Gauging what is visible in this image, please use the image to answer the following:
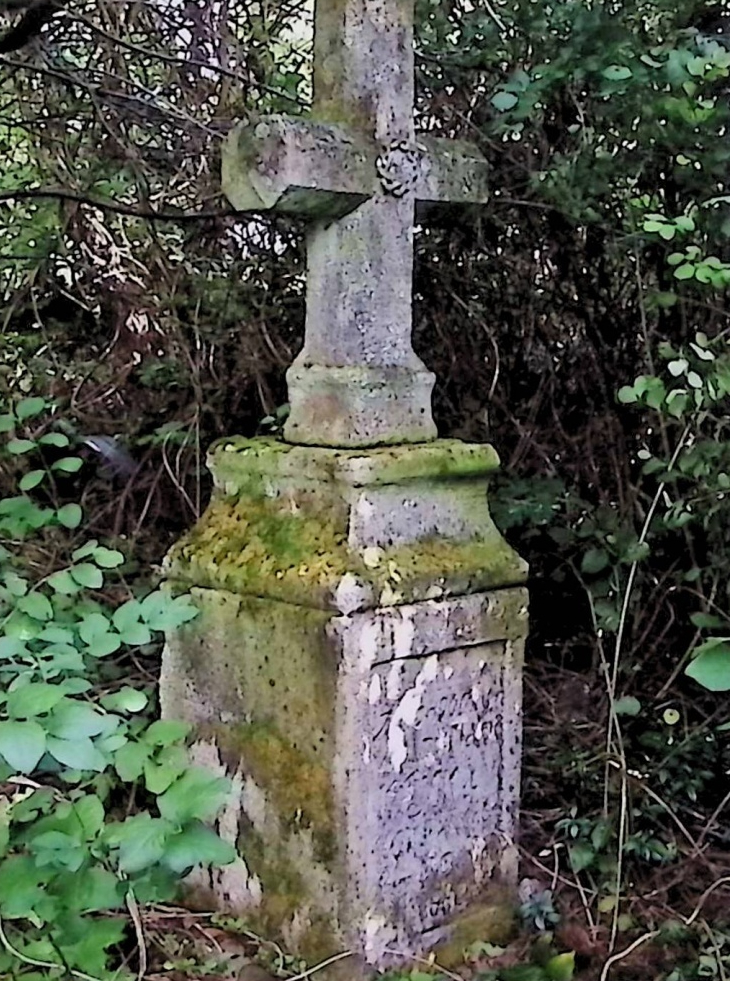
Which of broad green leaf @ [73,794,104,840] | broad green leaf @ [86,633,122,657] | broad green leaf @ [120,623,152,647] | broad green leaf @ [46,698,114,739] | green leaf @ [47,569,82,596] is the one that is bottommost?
broad green leaf @ [73,794,104,840]

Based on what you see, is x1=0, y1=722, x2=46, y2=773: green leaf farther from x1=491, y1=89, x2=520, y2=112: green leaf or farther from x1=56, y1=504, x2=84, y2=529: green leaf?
x1=491, y1=89, x2=520, y2=112: green leaf

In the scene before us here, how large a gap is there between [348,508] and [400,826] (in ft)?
2.07

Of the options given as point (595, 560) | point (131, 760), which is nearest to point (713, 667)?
point (131, 760)

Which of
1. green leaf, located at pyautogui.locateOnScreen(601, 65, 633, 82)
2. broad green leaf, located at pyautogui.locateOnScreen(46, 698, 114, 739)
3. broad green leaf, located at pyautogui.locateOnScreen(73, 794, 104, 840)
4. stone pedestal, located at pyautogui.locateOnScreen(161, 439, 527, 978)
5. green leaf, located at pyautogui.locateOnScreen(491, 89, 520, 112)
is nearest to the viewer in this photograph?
broad green leaf, located at pyautogui.locateOnScreen(46, 698, 114, 739)

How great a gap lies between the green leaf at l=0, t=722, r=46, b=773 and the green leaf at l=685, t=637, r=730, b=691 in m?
0.89

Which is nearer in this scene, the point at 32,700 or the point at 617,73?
the point at 32,700

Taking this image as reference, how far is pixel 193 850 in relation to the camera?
1.69m

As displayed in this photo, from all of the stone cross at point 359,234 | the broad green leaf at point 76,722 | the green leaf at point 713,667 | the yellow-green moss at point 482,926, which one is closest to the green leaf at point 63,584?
the broad green leaf at point 76,722

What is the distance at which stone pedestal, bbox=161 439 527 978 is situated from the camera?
2.37m

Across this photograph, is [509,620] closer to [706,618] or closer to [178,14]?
[706,618]

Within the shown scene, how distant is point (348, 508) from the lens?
2.41 metres

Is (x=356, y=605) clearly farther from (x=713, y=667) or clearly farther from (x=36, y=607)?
(x=713, y=667)

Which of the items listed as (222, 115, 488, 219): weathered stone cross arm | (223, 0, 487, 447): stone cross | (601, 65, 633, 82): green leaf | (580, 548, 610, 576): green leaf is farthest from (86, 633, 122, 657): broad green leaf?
(601, 65, 633, 82): green leaf

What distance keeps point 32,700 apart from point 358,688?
847 millimetres
